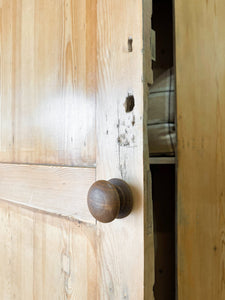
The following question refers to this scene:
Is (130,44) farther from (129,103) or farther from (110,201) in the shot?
(110,201)

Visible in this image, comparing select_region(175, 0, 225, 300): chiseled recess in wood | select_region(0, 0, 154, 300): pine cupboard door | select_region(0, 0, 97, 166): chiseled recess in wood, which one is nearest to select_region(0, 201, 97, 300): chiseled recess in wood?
select_region(0, 0, 154, 300): pine cupboard door

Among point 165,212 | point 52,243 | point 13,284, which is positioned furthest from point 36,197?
point 165,212

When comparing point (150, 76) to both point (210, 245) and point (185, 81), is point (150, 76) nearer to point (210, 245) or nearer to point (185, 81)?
point (185, 81)

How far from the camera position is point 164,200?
26.2 inches

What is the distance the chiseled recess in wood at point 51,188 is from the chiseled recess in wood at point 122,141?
5 cm

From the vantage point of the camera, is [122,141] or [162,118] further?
[162,118]

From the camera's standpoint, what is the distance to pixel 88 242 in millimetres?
417

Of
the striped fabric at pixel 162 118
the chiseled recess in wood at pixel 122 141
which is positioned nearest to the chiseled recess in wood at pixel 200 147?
the striped fabric at pixel 162 118

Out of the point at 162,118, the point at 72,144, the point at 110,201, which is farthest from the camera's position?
the point at 162,118

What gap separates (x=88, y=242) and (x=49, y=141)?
218 mm

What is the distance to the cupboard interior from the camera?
0.62 m

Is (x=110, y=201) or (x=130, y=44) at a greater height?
(x=130, y=44)

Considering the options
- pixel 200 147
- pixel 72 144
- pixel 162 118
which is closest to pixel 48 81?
pixel 72 144

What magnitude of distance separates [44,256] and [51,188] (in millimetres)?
145
